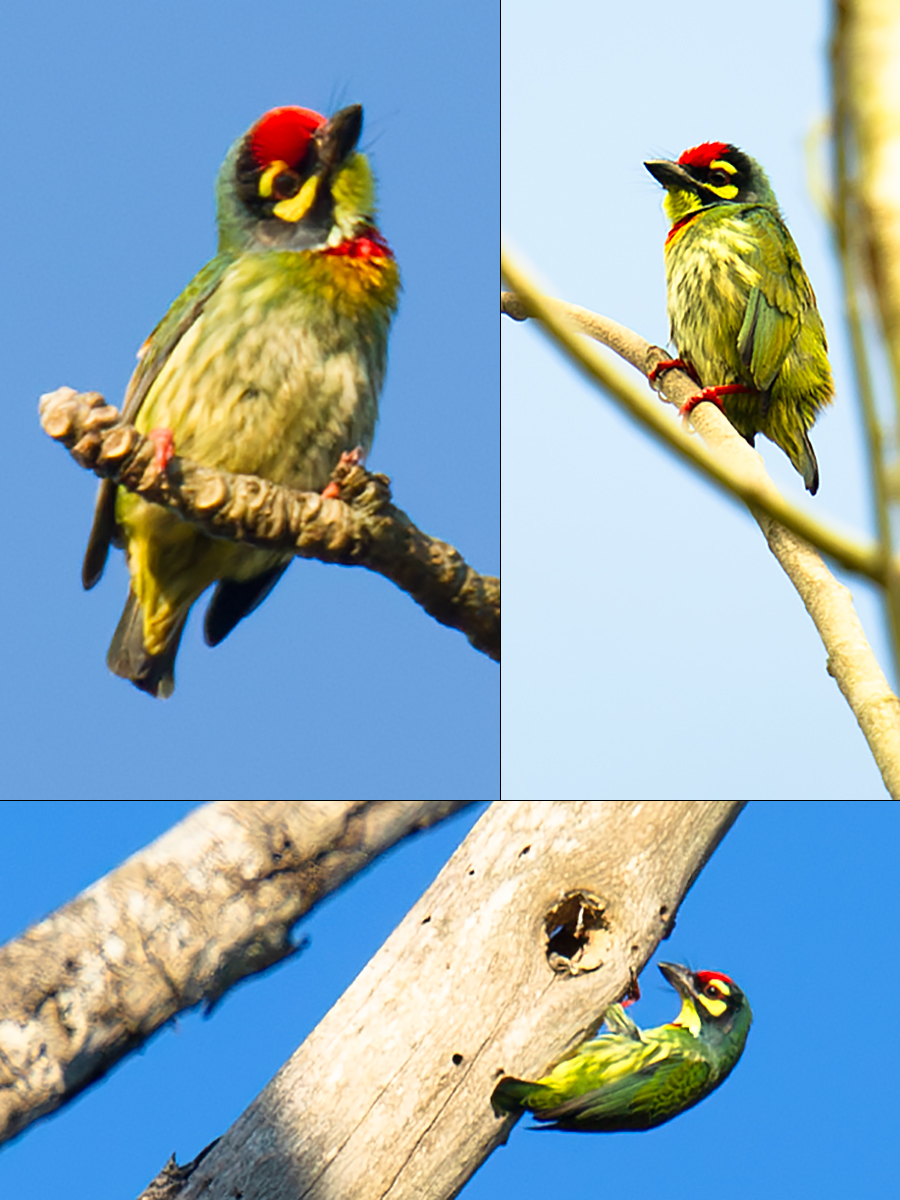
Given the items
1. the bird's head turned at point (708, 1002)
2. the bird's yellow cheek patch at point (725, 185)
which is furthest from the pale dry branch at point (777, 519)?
the bird's head turned at point (708, 1002)

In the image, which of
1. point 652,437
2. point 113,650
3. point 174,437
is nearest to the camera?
point 652,437

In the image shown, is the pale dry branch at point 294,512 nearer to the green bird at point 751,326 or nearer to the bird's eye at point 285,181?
the bird's eye at point 285,181

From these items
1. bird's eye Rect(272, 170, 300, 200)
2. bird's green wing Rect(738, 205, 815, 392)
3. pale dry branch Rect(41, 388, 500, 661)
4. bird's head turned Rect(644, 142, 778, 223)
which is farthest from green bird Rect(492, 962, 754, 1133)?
bird's head turned Rect(644, 142, 778, 223)

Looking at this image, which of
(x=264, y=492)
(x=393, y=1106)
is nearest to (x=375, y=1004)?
(x=393, y=1106)

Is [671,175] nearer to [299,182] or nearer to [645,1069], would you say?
[299,182]

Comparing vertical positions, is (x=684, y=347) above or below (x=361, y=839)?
above

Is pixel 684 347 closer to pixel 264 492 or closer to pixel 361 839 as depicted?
pixel 264 492
